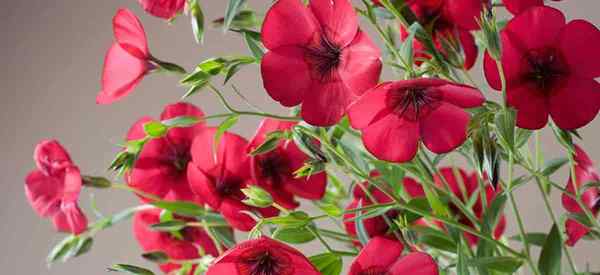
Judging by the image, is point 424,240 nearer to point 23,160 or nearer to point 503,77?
point 503,77

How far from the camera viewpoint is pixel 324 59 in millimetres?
542

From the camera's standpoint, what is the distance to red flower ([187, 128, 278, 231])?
644 millimetres

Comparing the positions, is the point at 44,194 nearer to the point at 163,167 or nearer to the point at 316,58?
the point at 163,167

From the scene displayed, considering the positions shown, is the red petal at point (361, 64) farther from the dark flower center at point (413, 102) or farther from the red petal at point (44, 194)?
the red petal at point (44, 194)

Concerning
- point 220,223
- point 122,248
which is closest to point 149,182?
point 220,223

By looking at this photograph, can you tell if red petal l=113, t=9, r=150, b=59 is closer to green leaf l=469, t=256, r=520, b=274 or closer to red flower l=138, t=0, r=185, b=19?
red flower l=138, t=0, r=185, b=19

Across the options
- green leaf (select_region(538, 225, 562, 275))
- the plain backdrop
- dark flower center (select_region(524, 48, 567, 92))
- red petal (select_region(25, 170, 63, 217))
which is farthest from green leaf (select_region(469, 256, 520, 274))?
the plain backdrop

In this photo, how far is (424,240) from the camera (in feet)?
2.16

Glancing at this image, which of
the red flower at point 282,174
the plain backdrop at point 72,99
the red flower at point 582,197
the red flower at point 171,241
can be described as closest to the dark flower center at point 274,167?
the red flower at point 282,174

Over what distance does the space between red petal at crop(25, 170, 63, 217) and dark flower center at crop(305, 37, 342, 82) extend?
0.29 meters

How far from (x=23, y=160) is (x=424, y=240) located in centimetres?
89

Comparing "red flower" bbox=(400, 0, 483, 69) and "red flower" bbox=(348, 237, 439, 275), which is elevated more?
"red flower" bbox=(400, 0, 483, 69)

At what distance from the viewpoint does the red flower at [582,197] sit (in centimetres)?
64

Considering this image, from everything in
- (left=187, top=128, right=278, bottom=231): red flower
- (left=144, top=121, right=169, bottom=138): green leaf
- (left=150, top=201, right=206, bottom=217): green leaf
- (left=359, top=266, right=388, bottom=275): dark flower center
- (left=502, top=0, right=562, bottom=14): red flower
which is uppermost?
(left=502, top=0, right=562, bottom=14): red flower
